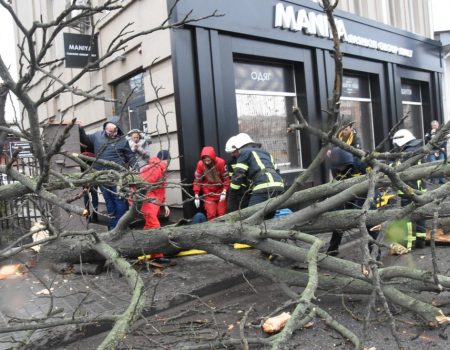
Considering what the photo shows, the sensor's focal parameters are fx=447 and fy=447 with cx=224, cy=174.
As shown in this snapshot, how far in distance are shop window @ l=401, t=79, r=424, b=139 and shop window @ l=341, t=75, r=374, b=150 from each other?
1.87 m

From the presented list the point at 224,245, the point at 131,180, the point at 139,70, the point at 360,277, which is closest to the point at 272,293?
the point at 224,245

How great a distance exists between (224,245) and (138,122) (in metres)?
4.96

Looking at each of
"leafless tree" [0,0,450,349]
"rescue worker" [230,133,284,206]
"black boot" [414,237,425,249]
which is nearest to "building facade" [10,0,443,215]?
"leafless tree" [0,0,450,349]

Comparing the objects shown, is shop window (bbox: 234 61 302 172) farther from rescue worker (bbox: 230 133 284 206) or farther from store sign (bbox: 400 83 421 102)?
store sign (bbox: 400 83 421 102)

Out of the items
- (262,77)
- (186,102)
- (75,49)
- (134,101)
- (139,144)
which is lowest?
(139,144)

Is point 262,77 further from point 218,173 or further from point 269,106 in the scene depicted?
point 218,173

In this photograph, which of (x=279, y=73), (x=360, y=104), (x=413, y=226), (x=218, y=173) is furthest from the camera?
(x=360, y=104)

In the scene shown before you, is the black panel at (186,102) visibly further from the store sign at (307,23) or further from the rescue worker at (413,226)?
the rescue worker at (413,226)

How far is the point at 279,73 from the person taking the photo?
8.89 m

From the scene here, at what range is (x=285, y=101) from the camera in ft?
29.7

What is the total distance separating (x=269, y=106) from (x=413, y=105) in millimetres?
6654

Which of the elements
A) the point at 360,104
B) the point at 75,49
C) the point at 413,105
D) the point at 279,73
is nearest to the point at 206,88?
the point at 279,73

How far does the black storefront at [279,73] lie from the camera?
6945 millimetres

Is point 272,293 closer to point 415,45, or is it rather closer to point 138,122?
point 138,122
